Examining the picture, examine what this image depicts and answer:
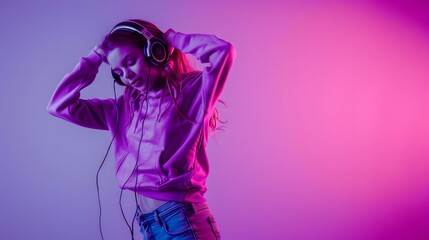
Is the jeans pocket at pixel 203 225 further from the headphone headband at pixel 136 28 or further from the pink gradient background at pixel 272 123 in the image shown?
the pink gradient background at pixel 272 123

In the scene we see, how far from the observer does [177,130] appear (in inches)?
44.6

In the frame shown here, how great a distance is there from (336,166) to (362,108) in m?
0.31

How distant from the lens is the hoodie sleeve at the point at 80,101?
125 cm

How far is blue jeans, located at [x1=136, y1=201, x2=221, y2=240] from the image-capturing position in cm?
106

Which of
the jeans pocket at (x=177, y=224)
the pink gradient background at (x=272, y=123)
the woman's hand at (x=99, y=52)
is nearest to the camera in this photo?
the jeans pocket at (x=177, y=224)

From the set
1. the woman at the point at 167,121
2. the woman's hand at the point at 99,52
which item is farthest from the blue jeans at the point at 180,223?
the woman's hand at the point at 99,52

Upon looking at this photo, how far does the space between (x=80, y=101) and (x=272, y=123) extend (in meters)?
0.90

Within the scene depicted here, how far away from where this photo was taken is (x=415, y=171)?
6.98 ft

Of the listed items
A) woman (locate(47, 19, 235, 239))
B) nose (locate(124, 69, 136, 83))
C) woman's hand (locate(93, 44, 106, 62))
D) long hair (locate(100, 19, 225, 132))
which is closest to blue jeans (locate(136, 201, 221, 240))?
woman (locate(47, 19, 235, 239))

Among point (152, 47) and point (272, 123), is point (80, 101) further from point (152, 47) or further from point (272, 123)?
point (272, 123)

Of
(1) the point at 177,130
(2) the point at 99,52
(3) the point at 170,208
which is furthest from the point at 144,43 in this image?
(3) the point at 170,208

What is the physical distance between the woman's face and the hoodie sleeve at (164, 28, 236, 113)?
101mm

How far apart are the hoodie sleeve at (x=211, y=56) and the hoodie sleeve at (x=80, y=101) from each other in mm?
296

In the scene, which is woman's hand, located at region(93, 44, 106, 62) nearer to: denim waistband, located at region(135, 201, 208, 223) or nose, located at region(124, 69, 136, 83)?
nose, located at region(124, 69, 136, 83)
